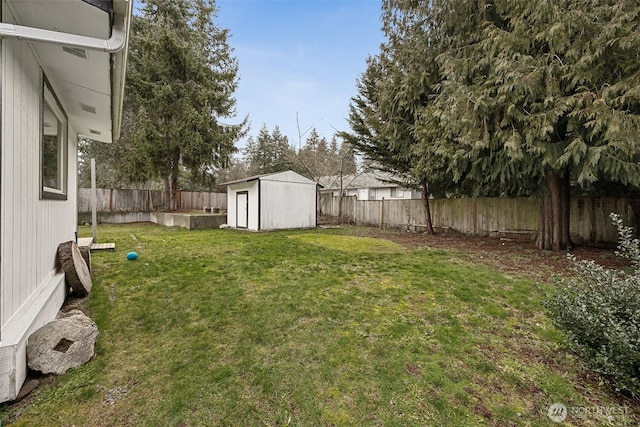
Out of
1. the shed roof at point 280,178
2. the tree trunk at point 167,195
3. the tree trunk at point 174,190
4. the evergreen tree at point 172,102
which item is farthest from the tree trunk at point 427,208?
the tree trunk at point 167,195

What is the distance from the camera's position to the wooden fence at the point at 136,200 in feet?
43.4

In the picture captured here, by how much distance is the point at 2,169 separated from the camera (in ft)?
6.35

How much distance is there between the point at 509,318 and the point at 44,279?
4957mm

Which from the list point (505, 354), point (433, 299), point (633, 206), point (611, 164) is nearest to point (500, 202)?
point (633, 206)

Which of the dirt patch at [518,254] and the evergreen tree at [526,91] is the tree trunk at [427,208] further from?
the evergreen tree at [526,91]

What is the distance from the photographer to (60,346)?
2.20 m

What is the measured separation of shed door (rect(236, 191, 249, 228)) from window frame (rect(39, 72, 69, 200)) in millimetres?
7171

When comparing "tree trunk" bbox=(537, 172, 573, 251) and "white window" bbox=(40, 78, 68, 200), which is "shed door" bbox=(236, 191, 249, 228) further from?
"tree trunk" bbox=(537, 172, 573, 251)

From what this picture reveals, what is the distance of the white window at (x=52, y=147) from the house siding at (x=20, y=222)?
0.97 feet

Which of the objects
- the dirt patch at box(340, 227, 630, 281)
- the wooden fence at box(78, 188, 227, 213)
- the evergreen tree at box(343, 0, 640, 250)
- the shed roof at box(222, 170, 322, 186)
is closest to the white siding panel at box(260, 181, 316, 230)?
the shed roof at box(222, 170, 322, 186)

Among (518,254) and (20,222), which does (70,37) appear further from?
(518,254)

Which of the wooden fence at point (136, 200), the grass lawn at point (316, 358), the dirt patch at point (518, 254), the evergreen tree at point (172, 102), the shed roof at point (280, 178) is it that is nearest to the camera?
the grass lawn at point (316, 358)

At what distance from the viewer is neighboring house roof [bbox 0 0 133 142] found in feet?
6.95

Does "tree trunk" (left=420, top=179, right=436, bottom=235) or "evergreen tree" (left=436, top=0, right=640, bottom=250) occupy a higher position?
"evergreen tree" (left=436, top=0, right=640, bottom=250)
